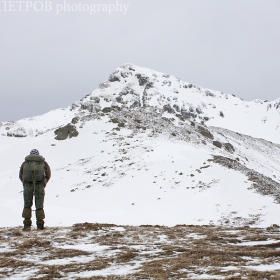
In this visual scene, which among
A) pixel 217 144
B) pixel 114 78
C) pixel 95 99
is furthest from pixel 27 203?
pixel 114 78

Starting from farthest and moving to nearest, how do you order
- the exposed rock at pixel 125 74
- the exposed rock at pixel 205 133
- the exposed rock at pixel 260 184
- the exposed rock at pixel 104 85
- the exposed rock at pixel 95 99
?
the exposed rock at pixel 125 74
the exposed rock at pixel 104 85
the exposed rock at pixel 95 99
the exposed rock at pixel 205 133
the exposed rock at pixel 260 184

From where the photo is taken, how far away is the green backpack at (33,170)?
12977 mm

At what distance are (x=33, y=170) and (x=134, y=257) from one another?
6.75m

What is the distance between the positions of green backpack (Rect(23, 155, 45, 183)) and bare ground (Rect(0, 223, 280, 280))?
2206 mm

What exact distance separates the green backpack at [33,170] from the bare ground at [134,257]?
2206 millimetres

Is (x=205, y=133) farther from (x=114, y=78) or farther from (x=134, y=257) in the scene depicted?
(x=114, y=78)

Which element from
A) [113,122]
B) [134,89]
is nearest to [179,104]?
[134,89]

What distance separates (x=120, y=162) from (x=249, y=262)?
32.4m

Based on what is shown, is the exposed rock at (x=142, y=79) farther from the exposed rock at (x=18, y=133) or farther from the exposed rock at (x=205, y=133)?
the exposed rock at (x=205, y=133)

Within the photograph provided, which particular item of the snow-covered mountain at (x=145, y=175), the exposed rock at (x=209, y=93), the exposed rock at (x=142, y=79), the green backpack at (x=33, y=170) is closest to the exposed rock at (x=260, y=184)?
the snow-covered mountain at (x=145, y=175)

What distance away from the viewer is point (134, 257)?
8070 millimetres

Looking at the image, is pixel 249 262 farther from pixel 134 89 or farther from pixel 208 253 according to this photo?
pixel 134 89

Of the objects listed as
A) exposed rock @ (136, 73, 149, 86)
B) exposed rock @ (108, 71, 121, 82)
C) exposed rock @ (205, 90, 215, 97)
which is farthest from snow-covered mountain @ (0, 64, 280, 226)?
exposed rock @ (108, 71, 121, 82)

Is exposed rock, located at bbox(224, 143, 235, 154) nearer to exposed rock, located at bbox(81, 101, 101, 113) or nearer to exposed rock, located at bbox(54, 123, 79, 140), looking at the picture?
exposed rock, located at bbox(54, 123, 79, 140)
